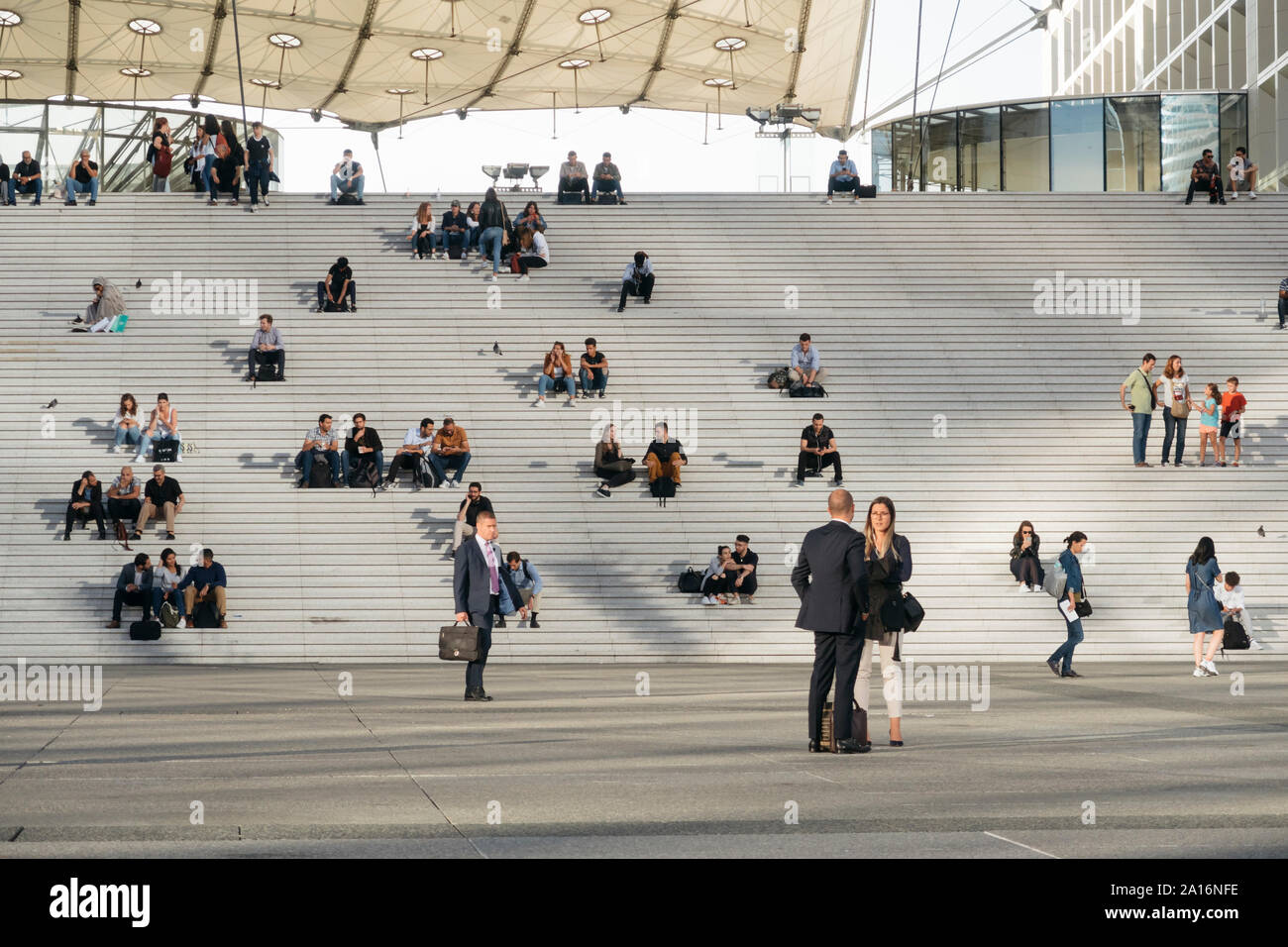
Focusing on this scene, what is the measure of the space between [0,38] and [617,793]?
52.3m

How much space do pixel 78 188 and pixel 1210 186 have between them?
24928 mm

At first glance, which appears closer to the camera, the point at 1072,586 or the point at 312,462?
the point at 1072,586

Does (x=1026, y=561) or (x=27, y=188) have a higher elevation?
(x=27, y=188)

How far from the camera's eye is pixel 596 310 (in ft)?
96.4

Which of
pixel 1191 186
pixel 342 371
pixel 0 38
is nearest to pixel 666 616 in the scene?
pixel 342 371

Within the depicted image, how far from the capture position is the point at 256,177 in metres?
33.5

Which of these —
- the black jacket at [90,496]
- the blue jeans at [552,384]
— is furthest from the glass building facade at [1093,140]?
the black jacket at [90,496]

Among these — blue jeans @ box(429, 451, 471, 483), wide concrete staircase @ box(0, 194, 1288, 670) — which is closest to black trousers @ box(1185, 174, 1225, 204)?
wide concrete staircase @ box(0, 194, 1288, 670)

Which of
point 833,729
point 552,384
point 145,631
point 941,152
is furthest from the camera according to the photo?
point 941,152

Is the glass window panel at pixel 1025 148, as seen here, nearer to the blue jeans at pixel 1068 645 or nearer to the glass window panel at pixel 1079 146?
the glass window panel at pixel 1079 146

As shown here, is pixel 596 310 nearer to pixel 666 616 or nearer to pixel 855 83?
pixel 666 616

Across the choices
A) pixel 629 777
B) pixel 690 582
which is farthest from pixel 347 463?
pixel 629 777

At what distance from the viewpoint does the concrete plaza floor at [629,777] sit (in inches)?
269

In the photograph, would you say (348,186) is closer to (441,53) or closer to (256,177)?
(256,177)
